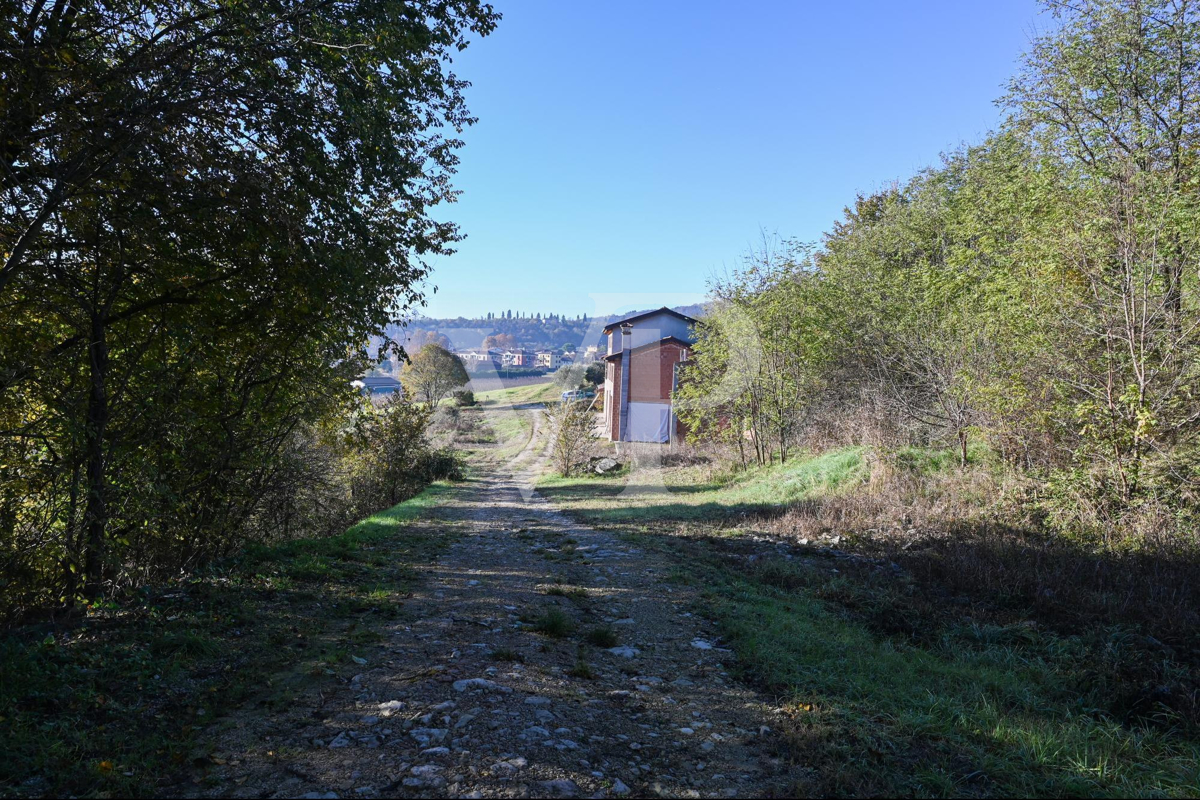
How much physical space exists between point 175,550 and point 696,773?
6487mm

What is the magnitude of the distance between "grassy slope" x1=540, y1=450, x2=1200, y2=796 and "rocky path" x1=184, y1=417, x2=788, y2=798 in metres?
0.42

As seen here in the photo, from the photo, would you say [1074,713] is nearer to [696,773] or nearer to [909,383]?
[696,773]

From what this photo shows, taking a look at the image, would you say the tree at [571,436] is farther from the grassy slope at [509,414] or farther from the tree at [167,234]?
the tree at [167,234]

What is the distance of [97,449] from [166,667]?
7.25ft

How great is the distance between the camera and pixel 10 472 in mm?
5141

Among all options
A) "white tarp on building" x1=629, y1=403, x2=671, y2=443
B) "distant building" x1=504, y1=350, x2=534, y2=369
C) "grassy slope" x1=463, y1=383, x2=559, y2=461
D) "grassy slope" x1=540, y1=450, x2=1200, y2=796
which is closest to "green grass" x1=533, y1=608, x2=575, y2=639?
"grassy slope" x1=540, y1=450, x2=1200, y2=796

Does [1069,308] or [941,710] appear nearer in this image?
[941,710]

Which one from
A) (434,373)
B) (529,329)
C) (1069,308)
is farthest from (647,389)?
(529,329)

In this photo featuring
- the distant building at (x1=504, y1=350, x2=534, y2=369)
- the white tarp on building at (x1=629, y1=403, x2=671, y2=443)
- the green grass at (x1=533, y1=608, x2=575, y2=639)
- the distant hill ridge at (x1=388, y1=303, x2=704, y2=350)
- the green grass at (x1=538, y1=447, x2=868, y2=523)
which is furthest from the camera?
the distant hill ridge at (x1=388, y1=303, x2=704, y2=350)

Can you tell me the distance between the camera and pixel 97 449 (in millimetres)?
5117

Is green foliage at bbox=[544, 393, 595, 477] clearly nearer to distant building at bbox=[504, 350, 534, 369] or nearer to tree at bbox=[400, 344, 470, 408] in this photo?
tree at bbox=[400, 344, 470, 408]

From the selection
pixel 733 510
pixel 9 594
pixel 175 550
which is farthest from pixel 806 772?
pixel 733 510

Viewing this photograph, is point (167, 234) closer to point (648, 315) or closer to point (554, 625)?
point (554, 625)

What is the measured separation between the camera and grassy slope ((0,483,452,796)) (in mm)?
2982
